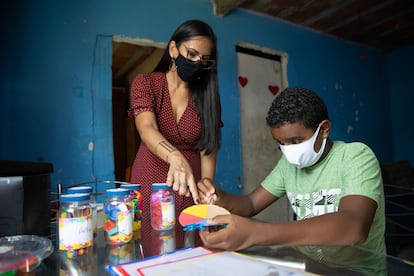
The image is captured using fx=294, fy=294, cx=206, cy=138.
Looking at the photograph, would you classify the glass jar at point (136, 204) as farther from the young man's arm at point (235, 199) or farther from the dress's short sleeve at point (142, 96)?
the dress's short sleeve at point (142, 96)

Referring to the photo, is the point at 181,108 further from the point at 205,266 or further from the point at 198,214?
the point at 205,266

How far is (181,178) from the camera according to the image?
0.93m

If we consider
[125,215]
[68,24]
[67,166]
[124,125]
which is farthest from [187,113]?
[124,125]

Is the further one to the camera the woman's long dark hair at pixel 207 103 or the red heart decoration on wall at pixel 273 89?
the red heart decoration on wall at pixel 273 89

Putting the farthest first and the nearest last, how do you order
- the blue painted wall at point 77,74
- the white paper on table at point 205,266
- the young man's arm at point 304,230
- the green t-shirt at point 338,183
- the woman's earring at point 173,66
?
the blue painted wall at point 77,74 < the woman's earring at point 173,66 < the green t-shirt at point 338,183 < the young man's arm at point 304,230 < the white paper on table at point 205,266

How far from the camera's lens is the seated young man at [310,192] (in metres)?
0.69

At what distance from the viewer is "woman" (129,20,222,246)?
124 centimetres

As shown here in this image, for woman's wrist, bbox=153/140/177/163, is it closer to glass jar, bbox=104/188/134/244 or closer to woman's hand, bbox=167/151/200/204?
woman's hand, bbox=167/151/200/204

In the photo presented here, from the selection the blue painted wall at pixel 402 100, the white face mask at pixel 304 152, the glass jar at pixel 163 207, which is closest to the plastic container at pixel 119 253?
the glass jar at pixel 163 207

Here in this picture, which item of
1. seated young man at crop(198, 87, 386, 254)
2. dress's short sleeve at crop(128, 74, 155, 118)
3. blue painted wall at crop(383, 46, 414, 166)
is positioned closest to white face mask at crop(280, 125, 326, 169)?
seated young man at crop(198, 87, 386, 254)

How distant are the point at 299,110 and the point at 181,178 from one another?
455mm

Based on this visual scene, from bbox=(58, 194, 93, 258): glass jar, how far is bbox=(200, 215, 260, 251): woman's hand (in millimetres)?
273

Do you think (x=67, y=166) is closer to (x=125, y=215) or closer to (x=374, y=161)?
(x=125, y=215)

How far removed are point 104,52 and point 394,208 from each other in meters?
2.20
